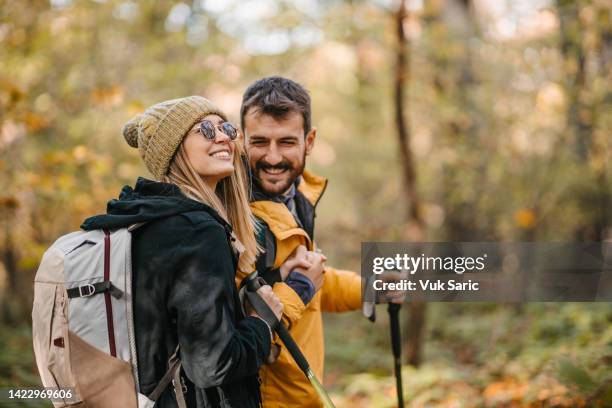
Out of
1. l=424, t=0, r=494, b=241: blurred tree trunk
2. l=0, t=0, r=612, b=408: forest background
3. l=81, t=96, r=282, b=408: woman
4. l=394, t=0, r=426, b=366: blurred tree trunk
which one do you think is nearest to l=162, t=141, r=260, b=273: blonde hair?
l=81, t=96, r=282, b=408: woman

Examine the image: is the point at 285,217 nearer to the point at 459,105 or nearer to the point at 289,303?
the point at 289,303

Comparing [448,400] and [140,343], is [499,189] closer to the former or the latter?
[448,400]

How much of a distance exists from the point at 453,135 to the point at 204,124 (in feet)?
27.4

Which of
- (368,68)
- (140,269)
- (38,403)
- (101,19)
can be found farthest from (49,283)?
(368,68)

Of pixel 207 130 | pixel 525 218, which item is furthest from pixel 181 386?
pixel 525 218

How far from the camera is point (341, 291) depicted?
132 inches

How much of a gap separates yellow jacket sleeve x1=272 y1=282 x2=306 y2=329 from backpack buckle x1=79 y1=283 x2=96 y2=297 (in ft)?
2.66

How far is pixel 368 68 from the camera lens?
15086mm

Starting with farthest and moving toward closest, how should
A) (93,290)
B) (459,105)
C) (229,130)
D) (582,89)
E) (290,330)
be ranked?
(459,105) → (582,89) → (290,330) → (229,130) → (93,290)

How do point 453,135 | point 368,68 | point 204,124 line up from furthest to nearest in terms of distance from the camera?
point 368,68
point 453,135
point 204,124

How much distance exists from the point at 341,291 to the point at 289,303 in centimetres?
88

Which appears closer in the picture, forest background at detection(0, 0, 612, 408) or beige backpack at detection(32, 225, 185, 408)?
beige backpack at detection(32, 225, 185, 408)

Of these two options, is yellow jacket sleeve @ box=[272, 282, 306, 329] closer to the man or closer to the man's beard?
the man

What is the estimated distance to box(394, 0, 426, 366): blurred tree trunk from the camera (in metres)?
6.80
